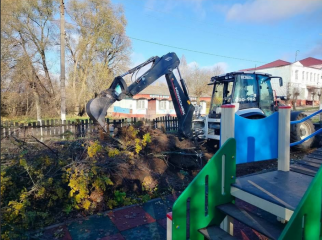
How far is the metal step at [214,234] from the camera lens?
236cm

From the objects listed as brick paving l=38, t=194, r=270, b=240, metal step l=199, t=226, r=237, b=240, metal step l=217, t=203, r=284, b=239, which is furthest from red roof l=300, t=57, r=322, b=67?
metal step l=199, t=226, r=237, b=240

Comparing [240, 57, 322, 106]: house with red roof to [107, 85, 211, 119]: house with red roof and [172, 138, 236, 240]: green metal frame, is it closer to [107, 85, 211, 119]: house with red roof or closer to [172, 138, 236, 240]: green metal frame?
[107, 85, 211, 119]: house with red roof

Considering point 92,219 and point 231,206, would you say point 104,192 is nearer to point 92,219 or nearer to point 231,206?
point 92,219

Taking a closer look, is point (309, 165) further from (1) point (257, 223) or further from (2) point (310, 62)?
(2) point (310, 62)

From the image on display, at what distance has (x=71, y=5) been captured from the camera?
90.0ft

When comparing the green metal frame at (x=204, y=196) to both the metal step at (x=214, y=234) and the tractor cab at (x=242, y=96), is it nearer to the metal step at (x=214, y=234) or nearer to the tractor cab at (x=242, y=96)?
the metal step at (x=214, y=234)

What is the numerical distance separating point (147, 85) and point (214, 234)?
510cm

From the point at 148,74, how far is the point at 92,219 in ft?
14.2

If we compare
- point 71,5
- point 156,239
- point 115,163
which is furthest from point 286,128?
point 71,5

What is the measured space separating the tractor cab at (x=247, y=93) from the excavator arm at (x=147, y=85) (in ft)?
3.86

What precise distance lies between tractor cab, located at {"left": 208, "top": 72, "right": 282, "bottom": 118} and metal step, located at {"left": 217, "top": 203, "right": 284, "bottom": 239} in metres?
4.65

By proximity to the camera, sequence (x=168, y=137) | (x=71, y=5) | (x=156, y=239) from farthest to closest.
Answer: (x=71, y=5)
(x=168, y=137)
(x=156, y=239)

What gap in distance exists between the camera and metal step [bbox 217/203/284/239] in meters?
2.20

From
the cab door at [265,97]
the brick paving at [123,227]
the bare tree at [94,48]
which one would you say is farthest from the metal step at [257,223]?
the bare tree at [94,48]
